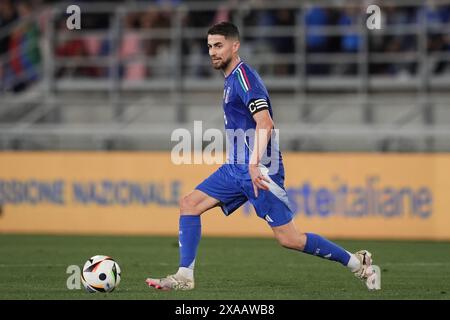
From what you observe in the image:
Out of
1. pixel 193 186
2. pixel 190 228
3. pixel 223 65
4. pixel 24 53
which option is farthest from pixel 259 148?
pixel 24 53

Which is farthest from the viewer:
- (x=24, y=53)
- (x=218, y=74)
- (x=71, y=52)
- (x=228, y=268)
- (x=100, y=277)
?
(x=24, y=53)

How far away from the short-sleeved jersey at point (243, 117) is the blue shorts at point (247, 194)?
9cm

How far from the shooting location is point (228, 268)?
12.9 m

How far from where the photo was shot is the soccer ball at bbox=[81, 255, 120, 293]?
998 centimetres

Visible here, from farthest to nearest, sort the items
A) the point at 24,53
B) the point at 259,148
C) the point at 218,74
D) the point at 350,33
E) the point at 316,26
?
the point at 24,53, the point at 218,74, the point at 316,26, the point at 350,33, the point at 259,148

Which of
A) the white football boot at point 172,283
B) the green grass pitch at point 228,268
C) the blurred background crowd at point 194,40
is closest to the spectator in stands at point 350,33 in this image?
the blurred background crowd at point 194,40

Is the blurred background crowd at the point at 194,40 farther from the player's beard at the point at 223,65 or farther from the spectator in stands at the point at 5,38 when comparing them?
the player's beard at the point at 223,65

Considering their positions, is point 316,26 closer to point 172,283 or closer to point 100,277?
point 172,283

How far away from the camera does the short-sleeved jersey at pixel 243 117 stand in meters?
10.1

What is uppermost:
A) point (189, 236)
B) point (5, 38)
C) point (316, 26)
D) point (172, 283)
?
point (5, 38)

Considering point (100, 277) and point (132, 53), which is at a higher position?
point (132, 53)

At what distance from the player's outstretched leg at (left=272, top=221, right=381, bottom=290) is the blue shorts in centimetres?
Answer: 11

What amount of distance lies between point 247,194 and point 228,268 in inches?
107

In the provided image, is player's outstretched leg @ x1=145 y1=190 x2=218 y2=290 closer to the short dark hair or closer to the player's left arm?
the player's left arm
